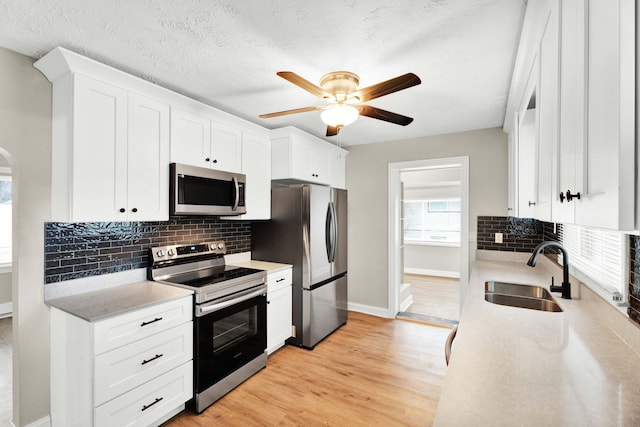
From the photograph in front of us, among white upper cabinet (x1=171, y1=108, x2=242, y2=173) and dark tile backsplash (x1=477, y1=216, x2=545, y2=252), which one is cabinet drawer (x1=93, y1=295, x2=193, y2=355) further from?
dark tile backsplash (x1=477, y1=216, x2=545, y2=252)

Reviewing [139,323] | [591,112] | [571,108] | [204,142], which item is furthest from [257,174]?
[591,112]

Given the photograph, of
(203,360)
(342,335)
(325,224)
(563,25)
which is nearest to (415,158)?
(325,224)

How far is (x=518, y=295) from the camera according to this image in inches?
92.0

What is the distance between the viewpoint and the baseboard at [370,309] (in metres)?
4.05

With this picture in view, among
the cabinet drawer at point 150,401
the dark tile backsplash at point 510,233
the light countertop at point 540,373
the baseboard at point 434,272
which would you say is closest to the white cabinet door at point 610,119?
the light countertop at point 540,373

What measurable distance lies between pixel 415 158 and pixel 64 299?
3.63 meters

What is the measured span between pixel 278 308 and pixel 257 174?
1.35 metres

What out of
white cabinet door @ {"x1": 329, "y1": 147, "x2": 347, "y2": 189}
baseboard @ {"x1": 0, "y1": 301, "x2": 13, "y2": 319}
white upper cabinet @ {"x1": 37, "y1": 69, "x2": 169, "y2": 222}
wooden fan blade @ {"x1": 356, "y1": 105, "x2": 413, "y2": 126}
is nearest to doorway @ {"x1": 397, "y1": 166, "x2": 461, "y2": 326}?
white cabinet door @ {"x1": 329, "y1": 147, "x2": 347, "y2": 189}

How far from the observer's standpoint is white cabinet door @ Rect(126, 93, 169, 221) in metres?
2.10

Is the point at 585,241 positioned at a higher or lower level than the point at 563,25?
lower

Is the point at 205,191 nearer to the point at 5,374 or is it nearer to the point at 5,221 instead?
the point at 5,374

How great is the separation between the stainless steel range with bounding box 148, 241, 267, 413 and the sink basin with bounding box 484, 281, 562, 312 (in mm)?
1829

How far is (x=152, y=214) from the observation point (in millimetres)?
2225

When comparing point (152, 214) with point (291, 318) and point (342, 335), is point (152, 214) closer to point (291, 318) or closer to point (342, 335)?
point (291, 318)
